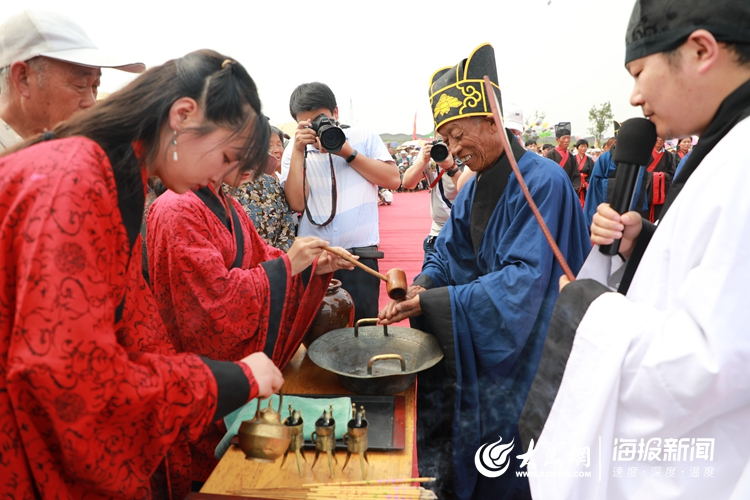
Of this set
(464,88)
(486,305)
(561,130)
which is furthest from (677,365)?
(561,130)

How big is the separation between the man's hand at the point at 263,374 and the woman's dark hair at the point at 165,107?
51 cm

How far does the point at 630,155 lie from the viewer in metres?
1.44

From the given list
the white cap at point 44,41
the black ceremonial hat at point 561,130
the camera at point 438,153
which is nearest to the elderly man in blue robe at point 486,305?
the camera at point 438,153

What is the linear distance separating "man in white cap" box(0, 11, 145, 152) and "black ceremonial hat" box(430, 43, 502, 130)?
4.32ft

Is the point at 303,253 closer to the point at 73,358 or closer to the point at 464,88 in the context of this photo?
the point at 464,88

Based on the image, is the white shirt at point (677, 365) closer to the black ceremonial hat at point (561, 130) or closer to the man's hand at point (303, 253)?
the man's hand at point (303, 253)

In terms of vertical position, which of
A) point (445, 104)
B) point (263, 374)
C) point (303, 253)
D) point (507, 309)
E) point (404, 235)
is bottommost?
point (404, 235)

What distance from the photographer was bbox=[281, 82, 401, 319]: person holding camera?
3.31 metres

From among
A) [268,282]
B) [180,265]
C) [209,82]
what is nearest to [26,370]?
[209,82]

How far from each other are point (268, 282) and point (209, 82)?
3.00ft

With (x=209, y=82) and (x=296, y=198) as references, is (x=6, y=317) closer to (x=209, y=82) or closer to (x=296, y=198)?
(x=209, y=82)

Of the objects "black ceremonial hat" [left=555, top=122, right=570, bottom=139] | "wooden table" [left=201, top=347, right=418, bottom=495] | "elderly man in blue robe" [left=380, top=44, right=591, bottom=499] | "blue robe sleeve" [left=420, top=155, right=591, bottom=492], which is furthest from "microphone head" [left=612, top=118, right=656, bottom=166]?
"black ceremonial hat" [left=555, top=122, right=570, bottom=139]

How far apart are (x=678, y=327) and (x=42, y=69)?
81.3 inches

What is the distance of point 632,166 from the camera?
4.80 ft
